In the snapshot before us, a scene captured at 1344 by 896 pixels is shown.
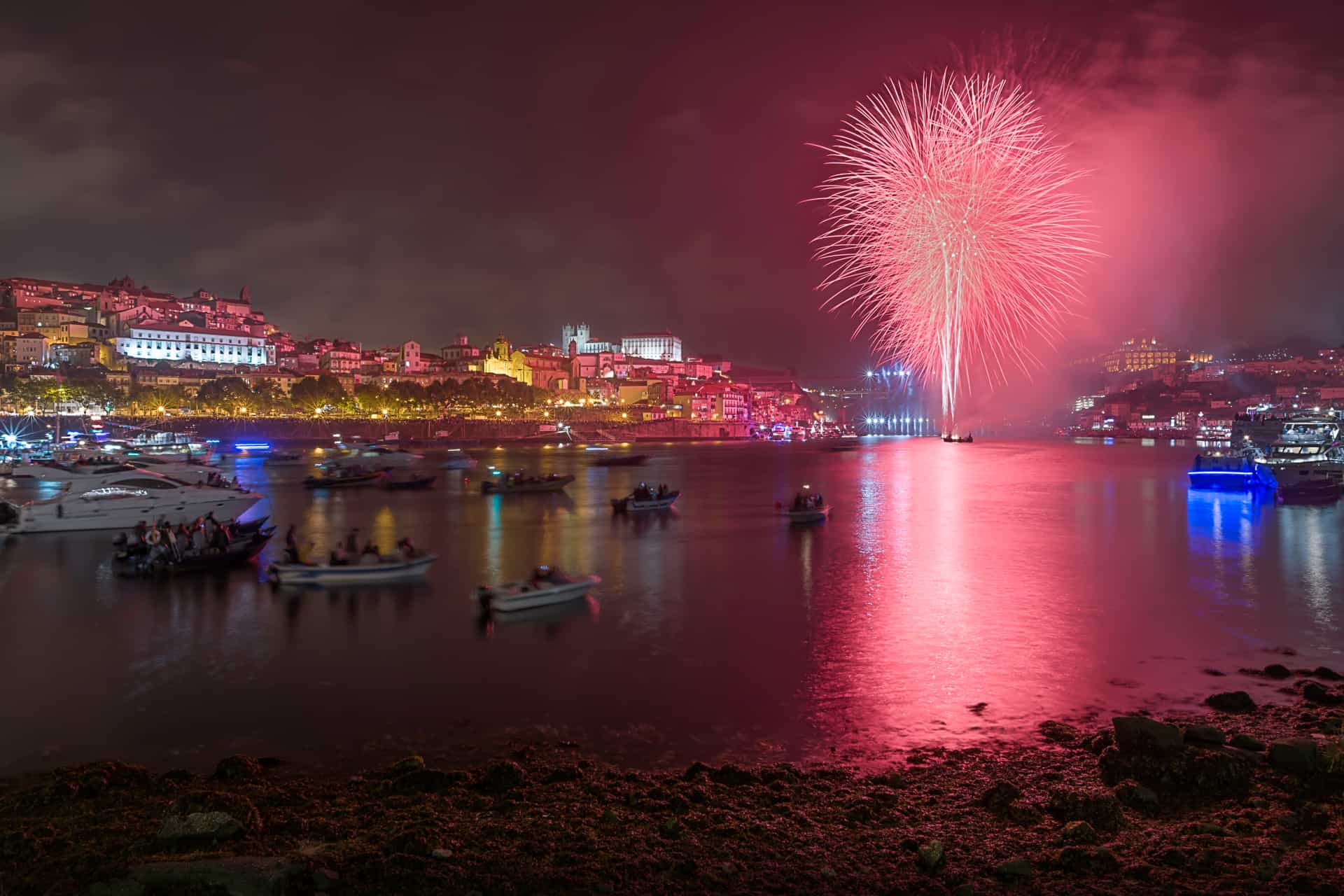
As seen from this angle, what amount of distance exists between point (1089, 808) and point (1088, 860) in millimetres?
877

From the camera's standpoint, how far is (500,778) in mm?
6988

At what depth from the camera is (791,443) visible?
5261 inches

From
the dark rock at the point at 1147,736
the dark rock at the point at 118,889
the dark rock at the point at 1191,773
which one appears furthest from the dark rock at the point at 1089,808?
the dark rock at the point at 118,889

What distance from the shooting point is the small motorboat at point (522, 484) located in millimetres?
39531

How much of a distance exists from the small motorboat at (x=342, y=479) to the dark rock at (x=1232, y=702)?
4108cm

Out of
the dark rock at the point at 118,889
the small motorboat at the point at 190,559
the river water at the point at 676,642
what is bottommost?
the river water at the point at 676,642

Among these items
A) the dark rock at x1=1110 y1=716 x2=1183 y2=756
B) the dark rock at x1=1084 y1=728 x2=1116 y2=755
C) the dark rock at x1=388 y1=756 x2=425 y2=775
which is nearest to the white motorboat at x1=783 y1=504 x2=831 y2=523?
the dark rock at x1=1084 y1=728 x2=1116 y2=755

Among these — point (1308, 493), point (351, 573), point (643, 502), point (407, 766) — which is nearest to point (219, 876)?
point (407, 766)

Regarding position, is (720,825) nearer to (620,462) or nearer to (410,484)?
(410,484)

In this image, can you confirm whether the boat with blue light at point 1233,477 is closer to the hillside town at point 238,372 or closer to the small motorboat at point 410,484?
the small motorboat at point 410,484

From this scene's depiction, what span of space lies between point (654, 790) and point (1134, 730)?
4.23 meters

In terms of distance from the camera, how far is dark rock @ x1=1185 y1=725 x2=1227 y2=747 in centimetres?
754

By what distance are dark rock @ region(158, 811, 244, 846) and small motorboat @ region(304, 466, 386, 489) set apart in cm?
3955

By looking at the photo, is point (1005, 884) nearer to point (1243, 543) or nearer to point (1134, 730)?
point (1134, 730)
